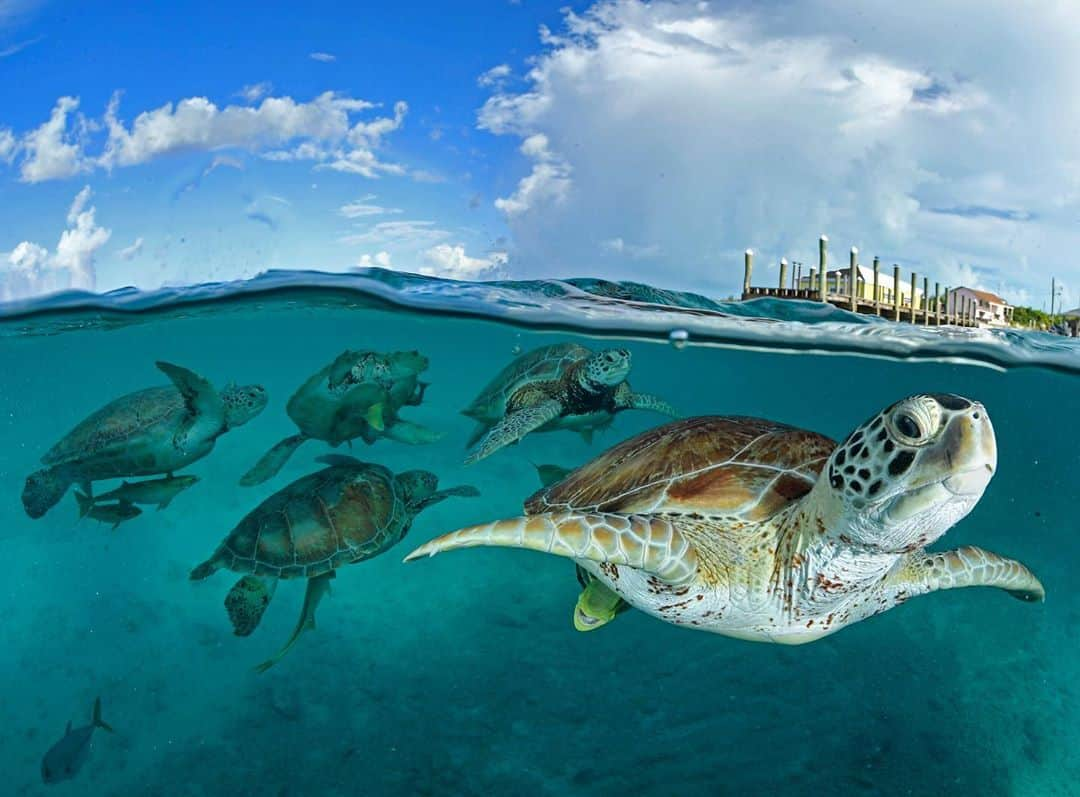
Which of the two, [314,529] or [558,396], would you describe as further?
[558,396]

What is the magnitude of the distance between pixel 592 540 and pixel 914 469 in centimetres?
131

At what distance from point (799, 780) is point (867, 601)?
11.2 ft

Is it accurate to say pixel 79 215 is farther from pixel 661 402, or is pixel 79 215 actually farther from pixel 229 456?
pixel 229 456

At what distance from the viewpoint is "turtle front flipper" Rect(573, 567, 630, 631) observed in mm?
4352

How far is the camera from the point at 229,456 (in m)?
24.4

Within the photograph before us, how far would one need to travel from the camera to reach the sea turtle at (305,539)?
5832 mm

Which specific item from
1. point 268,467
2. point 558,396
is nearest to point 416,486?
point 268,467

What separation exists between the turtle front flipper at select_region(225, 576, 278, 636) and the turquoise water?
60.4 inches

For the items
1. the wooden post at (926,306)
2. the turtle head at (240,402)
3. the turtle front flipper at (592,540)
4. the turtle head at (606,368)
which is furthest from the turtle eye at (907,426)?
the wooden post at (926,306)

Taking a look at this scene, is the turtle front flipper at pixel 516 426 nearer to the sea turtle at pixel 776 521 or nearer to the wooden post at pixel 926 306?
the sea turtle at pixel 776 521

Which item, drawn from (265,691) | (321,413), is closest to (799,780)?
(265,691)

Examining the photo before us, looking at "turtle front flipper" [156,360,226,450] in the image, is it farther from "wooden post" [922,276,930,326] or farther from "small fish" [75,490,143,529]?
"wooden post" [922,276,930,326]

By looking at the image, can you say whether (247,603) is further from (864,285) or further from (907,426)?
(864,285)

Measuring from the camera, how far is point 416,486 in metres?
6.57
